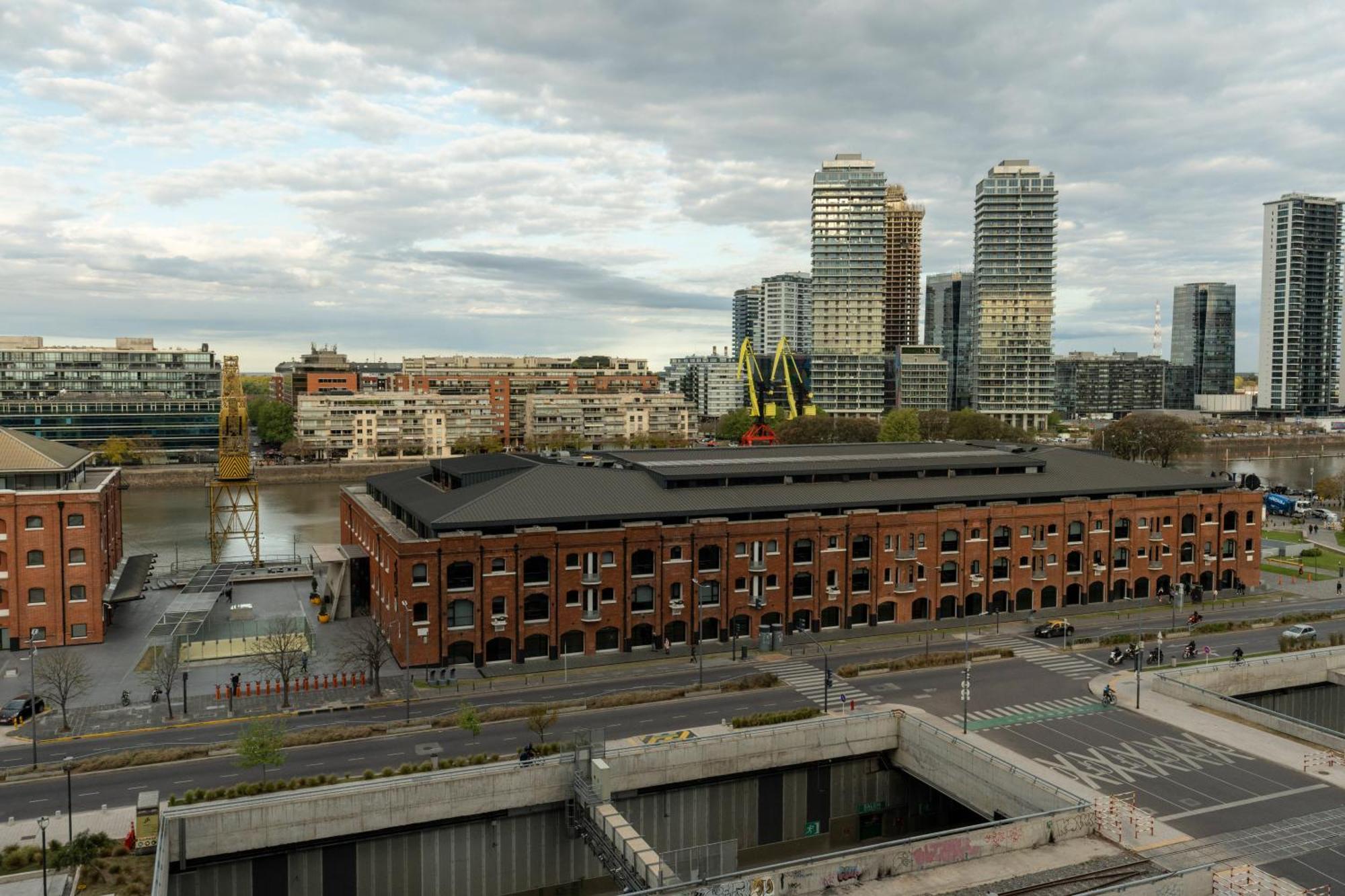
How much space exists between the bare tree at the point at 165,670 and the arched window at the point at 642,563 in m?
29.6

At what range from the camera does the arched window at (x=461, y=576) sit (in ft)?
221

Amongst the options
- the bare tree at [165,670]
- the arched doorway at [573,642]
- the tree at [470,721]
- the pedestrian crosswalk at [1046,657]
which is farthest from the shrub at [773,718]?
the bare tree at [165,670]

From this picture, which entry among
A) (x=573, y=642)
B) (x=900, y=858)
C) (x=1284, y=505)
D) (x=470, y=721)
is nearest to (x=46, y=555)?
(x=573, y=642)

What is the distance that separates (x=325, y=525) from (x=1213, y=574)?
111 m

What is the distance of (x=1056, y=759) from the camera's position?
49.6 meters

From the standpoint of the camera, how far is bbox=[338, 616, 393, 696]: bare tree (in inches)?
2387

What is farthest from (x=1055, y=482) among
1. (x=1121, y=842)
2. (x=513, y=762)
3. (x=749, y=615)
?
(x=513, y=762)

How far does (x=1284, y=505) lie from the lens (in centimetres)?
14650

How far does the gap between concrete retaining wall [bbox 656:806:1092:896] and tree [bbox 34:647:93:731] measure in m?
38.1

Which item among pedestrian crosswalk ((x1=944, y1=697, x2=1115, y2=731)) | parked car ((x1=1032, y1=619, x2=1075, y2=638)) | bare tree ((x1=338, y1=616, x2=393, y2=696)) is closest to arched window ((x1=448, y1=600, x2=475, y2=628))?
bare tree ((x1=338, y1=616, x2=393, y2=696))

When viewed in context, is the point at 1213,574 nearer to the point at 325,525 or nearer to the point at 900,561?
the point at 900,561

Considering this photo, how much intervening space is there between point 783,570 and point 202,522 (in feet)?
338

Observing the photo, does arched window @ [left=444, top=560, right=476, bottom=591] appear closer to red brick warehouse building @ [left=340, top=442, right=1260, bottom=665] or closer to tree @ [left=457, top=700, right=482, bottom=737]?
red brick warehouse building @ [left=340, top=442, right=1260, bottom=665]

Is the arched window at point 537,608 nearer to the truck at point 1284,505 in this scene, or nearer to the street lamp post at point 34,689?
the street lamp post at point 34,689
